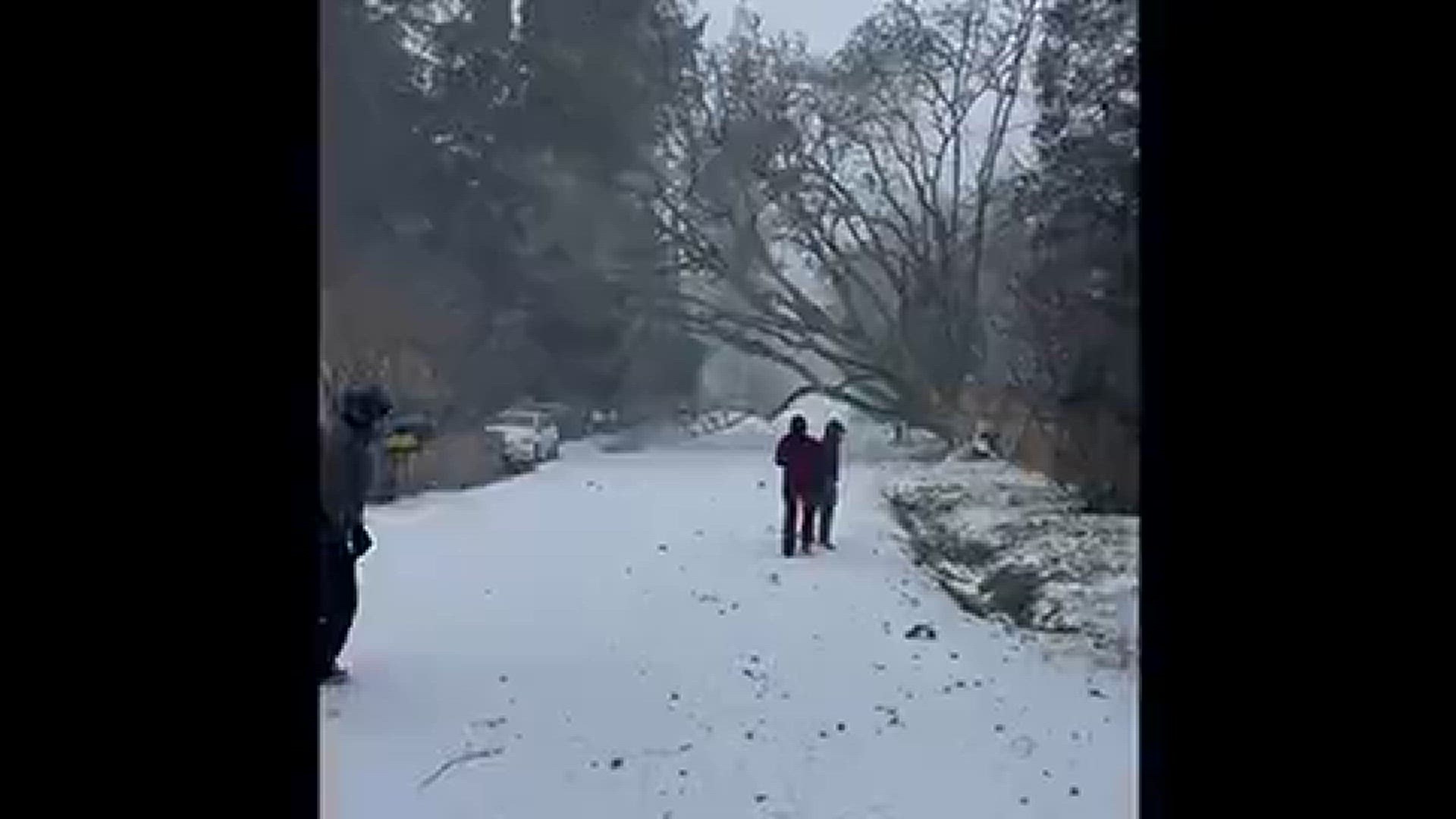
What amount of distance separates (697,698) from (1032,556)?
11.3ft

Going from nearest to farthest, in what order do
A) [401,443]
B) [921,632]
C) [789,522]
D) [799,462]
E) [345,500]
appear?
1. [345,500]
2. [921,632]
3. [799,462]
4. [789,522]
5. [401,443]

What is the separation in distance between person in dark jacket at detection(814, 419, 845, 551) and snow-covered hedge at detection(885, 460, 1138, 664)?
519 millimetres

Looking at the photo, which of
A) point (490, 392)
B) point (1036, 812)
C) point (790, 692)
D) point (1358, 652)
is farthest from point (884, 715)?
point (490, 392)

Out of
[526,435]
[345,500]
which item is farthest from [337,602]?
[526,435]

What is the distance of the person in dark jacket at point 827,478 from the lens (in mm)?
9695

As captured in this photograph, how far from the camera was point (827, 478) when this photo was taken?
32.4ft

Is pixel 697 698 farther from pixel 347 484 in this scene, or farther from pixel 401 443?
pixel 401 443

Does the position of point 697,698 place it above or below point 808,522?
below

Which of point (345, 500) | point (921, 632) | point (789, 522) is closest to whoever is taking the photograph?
point (345, 500)

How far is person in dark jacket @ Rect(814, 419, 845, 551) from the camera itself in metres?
9.70

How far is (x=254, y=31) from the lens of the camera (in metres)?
1.36

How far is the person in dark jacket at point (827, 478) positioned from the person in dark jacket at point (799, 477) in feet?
0.23

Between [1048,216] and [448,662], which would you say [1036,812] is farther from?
[1048,216]

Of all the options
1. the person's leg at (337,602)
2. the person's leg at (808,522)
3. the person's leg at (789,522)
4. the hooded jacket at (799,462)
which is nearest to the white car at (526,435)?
the person's leg at (808,522)
